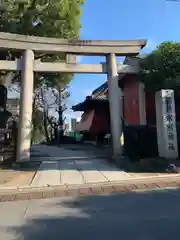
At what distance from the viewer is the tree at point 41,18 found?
14.8m

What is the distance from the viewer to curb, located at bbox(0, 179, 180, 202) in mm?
7035

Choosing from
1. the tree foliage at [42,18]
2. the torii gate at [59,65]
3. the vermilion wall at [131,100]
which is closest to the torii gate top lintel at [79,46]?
the torii gate at [59,65]

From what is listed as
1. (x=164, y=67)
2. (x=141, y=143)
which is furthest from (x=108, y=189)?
(x=164, y=67)

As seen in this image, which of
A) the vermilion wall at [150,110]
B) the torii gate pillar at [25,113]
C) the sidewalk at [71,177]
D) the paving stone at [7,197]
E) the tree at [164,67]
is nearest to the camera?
the paving stone at [7,197]

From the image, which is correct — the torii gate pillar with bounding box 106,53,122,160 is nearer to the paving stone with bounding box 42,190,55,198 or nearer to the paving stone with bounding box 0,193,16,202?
the paving stone with bounding box 42,190,55,198

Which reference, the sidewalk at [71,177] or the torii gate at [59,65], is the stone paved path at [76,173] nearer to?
the sidewalk at [71,177]

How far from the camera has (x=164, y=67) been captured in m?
11.9

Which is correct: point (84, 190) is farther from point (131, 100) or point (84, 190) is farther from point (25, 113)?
point (131, 100)

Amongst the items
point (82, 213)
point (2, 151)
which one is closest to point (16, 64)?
point (2, 151)

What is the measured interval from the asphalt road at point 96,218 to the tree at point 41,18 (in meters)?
9.40

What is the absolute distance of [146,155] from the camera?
1265cm

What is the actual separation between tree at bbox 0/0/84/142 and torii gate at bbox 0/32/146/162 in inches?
52.5

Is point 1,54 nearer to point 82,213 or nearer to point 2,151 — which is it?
point 2,151

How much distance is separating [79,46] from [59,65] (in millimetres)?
1280
